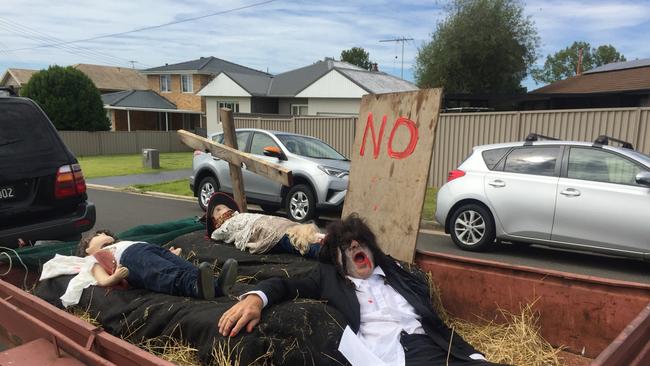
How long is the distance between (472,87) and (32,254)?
28.5 meters

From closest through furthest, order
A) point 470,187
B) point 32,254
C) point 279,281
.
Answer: point 279,281 < point 32,254 < point 470,187

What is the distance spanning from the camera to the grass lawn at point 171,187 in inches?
531

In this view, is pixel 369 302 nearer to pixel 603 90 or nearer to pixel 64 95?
pixel 603 90

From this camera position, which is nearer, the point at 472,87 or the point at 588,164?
the point at 588,164

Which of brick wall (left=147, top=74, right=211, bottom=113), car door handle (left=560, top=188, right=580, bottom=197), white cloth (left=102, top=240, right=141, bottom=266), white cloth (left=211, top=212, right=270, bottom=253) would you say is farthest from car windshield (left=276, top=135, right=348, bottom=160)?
brick wall (left=147, top=74, right=211, bottom=113)

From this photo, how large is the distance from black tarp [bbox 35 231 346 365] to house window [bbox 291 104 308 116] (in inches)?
1160

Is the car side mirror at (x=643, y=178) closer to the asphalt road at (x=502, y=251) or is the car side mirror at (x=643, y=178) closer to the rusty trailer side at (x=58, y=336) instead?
the asphalt road at (x=502, y=251)

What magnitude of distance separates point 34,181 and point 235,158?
1926mm

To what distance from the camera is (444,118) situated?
13.5 meters

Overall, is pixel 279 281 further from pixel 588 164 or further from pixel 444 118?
pixel 444 118

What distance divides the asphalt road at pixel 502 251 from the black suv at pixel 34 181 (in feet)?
11.8

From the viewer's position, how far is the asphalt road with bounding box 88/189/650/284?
630 cm

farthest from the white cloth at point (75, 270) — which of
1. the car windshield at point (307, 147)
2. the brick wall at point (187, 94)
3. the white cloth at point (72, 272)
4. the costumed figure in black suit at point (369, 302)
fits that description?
the brick wall at point (187, 94)

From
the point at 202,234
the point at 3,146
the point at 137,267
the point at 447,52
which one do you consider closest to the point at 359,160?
the point at 202,234
